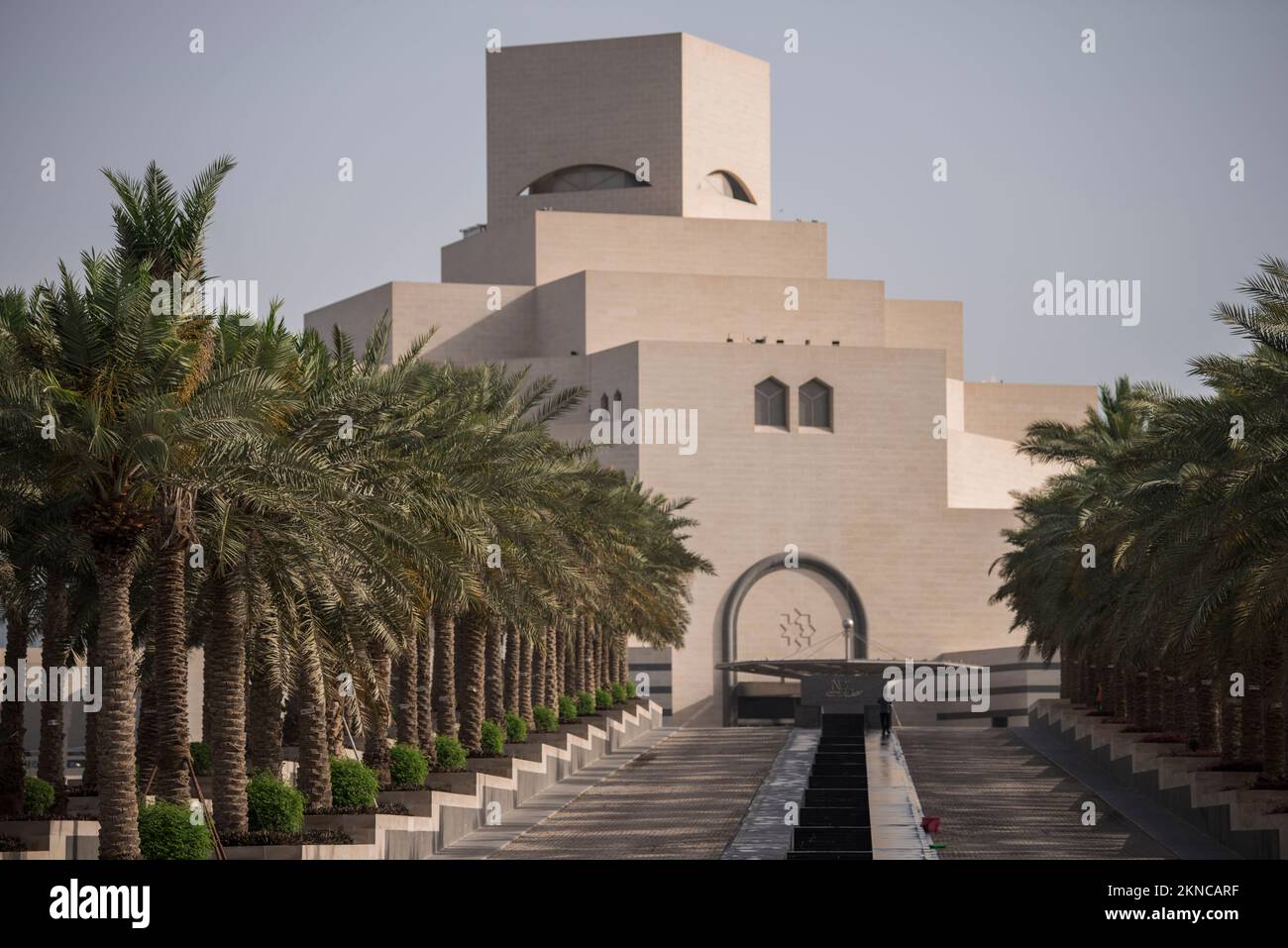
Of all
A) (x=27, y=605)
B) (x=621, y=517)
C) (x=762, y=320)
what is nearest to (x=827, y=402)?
(x=762, y=320)

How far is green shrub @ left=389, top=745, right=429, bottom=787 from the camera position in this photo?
80.0ft

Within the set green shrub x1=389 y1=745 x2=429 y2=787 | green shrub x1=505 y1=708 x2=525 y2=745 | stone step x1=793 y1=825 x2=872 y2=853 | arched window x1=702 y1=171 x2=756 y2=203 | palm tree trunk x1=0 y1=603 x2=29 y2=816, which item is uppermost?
arched window x1=702 y1=171 x2=756 y2=203

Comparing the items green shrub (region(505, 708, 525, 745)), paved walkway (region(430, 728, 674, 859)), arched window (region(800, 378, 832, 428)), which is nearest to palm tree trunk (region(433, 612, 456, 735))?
paved walkway (region(430, 728, 674, 859))

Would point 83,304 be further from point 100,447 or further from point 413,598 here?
point 413,598

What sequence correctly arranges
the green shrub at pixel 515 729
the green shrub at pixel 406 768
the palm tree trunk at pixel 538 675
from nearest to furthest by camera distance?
the green shrub at pixel 406 768
the green shrub at pixel 515 729
the palm tree trunk at pixel 538 675

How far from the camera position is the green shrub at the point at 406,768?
24391 millimetres

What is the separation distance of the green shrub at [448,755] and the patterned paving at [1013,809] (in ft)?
23.4

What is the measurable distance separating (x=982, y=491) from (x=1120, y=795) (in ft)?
129

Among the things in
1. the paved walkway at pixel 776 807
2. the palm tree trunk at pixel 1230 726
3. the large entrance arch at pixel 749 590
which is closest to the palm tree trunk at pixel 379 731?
the paved walkway at pixel 776 807

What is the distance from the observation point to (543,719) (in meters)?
36.3

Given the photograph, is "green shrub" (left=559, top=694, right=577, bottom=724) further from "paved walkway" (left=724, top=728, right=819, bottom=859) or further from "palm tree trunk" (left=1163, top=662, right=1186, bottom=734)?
"palm tree trunk" (left=1163, top=662, right=1186, bottom=734)

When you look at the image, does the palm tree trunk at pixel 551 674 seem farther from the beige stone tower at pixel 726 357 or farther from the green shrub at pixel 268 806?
the beige stone tower at pixel 726 357

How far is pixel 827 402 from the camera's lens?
6538 cm

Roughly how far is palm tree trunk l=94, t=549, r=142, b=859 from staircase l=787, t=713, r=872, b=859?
26.0 feet
